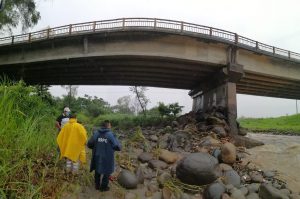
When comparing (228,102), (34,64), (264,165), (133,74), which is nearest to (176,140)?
(264,165)

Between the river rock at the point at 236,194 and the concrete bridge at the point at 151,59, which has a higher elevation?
the concrete bridge at the point at 151,59

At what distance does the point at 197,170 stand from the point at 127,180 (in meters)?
1.93

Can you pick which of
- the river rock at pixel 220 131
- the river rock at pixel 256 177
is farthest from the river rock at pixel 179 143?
the river rock at pixel 256 177

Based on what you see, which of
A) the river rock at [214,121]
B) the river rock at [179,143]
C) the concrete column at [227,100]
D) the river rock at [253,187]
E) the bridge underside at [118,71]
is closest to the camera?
the river rock at [253,187]

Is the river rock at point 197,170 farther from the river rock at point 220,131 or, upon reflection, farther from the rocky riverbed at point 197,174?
the river rock at point 220,131

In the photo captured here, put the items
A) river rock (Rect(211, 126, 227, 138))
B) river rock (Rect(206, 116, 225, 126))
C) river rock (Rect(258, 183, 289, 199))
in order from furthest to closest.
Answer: river rock (Rect(206, 116, 225, 126)) < river rock (Rect(211, 126, 227, 138)) < river rock (Rect(258, 183, 289, 199))

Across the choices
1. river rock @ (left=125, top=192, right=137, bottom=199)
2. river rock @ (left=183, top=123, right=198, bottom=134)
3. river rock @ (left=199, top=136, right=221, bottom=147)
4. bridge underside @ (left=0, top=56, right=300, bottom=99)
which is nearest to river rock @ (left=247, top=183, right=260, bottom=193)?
river rock @ (left=125, top=192, right=137, bottom=199)

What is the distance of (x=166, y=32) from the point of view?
65.0 ft

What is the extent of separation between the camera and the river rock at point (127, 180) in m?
8.33

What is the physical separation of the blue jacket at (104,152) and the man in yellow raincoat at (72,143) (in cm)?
38

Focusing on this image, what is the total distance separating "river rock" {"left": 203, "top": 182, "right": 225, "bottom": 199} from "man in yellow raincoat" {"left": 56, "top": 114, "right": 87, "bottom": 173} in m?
3.36

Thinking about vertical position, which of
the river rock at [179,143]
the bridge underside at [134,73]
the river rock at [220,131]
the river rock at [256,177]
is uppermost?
the bridge underside at [134,73]

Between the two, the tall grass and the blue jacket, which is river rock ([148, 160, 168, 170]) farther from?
the tall grass

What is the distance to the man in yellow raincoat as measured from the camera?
294 inches
